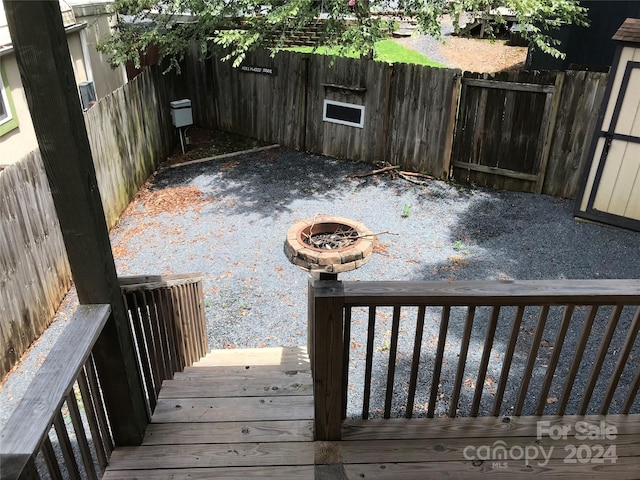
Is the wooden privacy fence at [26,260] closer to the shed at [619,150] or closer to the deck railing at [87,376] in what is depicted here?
the deck railing at [87,376]

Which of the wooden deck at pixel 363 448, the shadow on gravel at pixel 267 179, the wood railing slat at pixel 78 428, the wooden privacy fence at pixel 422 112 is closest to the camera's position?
the wood railing slat at pixel 78 428

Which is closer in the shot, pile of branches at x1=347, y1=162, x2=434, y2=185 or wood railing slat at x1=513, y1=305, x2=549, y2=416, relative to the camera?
wood railing slat at x1=513, y1=305, x2=549, y2=416

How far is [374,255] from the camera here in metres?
6.38

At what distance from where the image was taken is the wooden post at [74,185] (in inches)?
69.6

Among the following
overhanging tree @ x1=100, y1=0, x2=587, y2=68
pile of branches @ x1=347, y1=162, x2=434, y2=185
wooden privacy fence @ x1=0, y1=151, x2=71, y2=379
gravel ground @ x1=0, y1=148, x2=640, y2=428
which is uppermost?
overhanging tree @ x1=100, y1=0, x2=587, y2=68

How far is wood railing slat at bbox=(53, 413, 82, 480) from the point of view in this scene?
1.84 m

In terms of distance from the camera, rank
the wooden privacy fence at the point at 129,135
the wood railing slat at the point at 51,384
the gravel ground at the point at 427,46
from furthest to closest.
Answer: the gravel ground at the point at 427,46, the wooden privacy fence at the point at 129,135, the wood railing slat at the point at 51,384

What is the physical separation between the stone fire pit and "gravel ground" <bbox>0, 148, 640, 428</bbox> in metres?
0.13

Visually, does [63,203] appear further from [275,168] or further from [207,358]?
[275,168]

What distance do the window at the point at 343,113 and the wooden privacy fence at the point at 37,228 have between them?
3.43 metres

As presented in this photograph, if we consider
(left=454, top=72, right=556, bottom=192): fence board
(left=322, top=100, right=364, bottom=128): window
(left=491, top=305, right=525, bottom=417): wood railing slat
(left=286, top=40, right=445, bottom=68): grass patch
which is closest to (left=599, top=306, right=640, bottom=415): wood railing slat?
(left=491, top=305, right=525, bottom=417): wood railing slat

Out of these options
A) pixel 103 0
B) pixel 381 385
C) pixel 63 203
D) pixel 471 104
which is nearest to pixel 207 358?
pixel 381 385

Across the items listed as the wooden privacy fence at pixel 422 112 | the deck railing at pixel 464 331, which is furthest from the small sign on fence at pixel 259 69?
the deck railing at pixel 464 331

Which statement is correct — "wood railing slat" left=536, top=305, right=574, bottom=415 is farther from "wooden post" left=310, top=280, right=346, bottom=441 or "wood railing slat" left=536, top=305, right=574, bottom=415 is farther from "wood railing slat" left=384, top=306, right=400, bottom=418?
"wooden post" left=310, top=280, right=346, bottom=441
